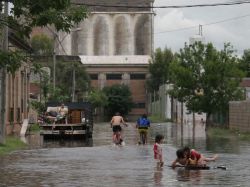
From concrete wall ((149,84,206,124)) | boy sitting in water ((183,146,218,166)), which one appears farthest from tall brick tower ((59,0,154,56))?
boy sitting in water ((183,146,218,166))

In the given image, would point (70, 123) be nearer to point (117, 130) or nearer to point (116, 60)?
point (117, 130)

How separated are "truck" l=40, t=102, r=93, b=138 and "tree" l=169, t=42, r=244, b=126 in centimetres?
1232

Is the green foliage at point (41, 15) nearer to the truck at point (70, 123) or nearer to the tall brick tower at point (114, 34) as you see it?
the truck at point (70, 123)

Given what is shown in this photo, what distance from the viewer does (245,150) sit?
1206 inches

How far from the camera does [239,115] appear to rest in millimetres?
51156

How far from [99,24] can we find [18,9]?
133307 mm

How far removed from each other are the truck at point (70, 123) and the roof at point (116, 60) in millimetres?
84381

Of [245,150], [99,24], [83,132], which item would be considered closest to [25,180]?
[245,150]

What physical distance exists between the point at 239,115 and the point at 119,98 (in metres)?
73.8

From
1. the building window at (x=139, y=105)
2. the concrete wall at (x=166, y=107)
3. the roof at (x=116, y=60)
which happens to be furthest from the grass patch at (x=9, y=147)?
the building window at (x=139, y=105)

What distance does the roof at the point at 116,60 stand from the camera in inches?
5187

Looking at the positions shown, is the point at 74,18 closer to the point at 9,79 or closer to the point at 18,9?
the point at 18,9

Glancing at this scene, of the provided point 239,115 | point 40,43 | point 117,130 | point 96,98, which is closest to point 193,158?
point 117,130

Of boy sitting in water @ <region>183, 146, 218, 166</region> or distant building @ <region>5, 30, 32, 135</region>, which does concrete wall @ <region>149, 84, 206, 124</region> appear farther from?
boy sitting in water @ <region>183, 146, 218, 166</region>
